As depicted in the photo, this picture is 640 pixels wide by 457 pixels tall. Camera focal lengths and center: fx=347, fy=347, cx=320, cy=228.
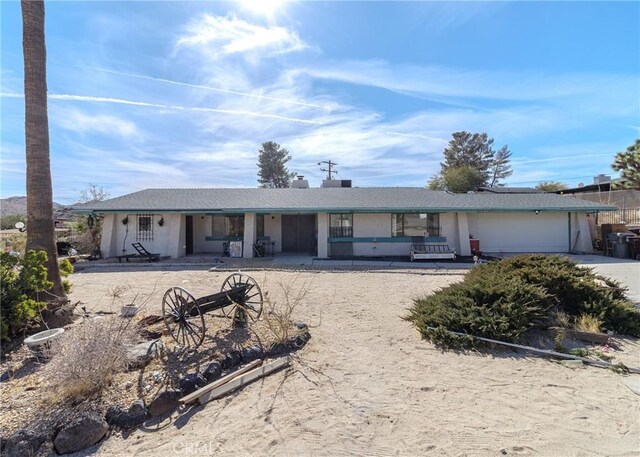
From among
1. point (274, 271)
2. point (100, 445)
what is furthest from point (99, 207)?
point (100, 445)

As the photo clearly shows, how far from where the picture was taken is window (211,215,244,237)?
1819 cm

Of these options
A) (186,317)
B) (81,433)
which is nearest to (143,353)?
(186,317)

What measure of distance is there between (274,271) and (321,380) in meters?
8.39

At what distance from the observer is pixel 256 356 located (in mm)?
4953

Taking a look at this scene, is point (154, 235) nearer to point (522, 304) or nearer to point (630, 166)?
point (522, 304)

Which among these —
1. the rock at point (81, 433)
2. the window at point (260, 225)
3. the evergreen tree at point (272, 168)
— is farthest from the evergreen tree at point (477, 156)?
the rock at point (81, 433)

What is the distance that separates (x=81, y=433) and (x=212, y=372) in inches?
55.0

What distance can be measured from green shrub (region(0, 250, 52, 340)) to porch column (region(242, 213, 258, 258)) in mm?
10774

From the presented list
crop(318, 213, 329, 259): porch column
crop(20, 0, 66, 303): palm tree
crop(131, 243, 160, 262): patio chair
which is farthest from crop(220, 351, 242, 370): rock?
crop(131, 243, 160, 262): patio chair

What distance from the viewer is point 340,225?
17094mm

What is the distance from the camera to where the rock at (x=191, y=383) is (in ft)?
13.3

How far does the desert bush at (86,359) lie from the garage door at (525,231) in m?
17.1

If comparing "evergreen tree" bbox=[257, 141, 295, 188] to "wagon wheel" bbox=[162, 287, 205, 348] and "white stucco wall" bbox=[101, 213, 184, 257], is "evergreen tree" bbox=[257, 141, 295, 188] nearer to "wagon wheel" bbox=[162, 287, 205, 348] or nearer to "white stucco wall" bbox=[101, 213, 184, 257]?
"white stucco wall" bbox=[101, 213, 184, 257]

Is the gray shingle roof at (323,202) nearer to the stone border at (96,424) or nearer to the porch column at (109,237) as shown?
the porch column at (109,237)
